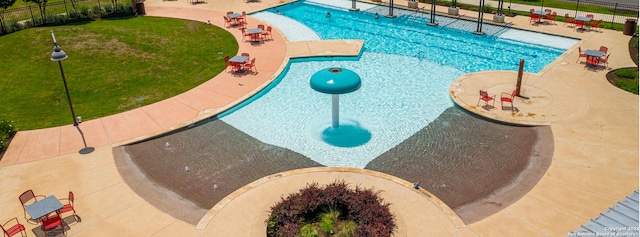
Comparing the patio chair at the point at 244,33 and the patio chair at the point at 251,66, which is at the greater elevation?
the patio chair at the point at 244,33

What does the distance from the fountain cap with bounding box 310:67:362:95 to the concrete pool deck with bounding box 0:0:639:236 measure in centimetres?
309

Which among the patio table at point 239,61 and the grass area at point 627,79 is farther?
the patio table at point 239,61

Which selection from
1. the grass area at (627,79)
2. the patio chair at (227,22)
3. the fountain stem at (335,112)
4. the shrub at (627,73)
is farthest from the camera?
the patio chair at (227,22)

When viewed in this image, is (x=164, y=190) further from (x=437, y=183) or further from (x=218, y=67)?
(x=218, y=67)

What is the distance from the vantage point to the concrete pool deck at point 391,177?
1328cm

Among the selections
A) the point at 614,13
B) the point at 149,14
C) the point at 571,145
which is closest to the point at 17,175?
the point at 571,145

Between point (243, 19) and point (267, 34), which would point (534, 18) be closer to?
point (267, 34)

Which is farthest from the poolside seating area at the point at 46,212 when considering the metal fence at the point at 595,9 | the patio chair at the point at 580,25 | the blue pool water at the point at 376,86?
the metal fence at the point at 595,9

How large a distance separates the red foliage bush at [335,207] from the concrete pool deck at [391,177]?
65cm

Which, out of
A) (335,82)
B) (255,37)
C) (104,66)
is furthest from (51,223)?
(255,37)

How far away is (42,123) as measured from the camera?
19812 mm

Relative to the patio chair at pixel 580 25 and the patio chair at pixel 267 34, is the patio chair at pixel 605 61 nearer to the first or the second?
the patio chair at pixel 580 25

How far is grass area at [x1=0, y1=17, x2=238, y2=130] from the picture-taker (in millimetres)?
21375

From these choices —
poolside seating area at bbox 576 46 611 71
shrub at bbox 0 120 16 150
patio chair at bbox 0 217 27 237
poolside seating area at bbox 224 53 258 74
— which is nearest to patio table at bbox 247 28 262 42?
poolside seating area at bbox 224 53 258 74
